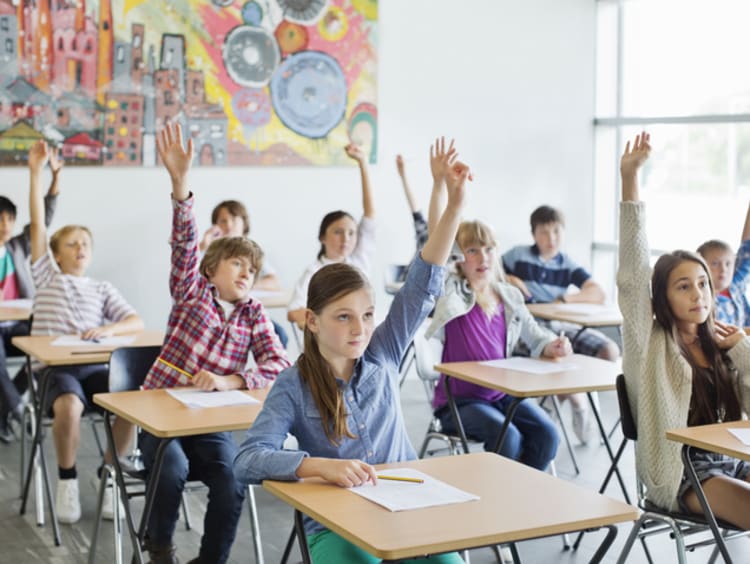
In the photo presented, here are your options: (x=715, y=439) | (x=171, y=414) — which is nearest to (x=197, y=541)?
(x=171, y=414)

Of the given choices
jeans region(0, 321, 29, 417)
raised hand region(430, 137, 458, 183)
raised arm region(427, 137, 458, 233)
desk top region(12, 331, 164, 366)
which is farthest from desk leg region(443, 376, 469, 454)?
jeans region(0, 321, 29, 417)

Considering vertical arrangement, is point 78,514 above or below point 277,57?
below

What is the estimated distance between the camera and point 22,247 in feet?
18.8

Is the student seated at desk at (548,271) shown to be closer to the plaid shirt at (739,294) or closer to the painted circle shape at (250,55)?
the plaid shirt at (739,294)

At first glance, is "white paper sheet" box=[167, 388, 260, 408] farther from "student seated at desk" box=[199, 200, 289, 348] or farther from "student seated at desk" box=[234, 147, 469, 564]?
"student seated at desk" box=[199, 200, 289, 348]

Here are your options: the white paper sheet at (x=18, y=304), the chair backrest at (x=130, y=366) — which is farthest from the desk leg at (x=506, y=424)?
the white paper sheet at (x=18, y=304)

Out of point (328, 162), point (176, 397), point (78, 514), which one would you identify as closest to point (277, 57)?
point (328, 162)

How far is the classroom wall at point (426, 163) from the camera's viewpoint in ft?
20.9

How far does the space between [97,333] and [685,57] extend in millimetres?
4762

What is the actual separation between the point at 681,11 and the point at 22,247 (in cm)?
463

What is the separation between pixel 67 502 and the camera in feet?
13.5

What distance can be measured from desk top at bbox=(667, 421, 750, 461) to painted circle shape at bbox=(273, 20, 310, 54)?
4628 millimetres

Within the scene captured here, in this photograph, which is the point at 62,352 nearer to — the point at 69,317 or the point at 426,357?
the point at 69,317

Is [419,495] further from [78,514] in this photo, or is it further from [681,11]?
[681,11]
